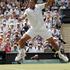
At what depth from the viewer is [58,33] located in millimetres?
14406

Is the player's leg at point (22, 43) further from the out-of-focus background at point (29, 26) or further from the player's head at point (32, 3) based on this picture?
the out-of-focus background at point (29, 26)

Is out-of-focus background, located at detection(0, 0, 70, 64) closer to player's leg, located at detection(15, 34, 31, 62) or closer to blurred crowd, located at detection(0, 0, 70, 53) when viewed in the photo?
blurred crowd, located at detection(0, 0, 70, 53)

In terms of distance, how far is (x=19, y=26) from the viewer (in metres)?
14.6

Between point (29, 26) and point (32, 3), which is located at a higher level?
point (32, 3)

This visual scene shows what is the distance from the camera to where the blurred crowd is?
13180 mm

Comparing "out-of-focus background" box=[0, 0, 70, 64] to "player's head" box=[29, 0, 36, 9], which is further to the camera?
"out-of-focus background" box=[0, 0, 70, 64]

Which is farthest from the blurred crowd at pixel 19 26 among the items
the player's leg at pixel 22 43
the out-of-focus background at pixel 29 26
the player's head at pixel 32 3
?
the player's head at pixel 32 3

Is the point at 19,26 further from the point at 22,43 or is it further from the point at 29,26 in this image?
the point at 22,43

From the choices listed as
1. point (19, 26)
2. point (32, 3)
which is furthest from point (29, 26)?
point (32, 3)

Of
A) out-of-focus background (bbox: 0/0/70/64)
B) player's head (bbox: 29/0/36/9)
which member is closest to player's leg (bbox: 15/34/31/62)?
player's head (bbox: 29/0/36/9)

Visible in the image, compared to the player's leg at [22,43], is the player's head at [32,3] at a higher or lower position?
higher

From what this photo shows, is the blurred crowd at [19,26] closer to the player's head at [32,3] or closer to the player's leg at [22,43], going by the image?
the player's leg at [22,43]

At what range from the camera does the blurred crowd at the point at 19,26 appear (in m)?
13.2

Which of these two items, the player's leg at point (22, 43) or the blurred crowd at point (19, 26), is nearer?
the player's leg at point (22, 43)
